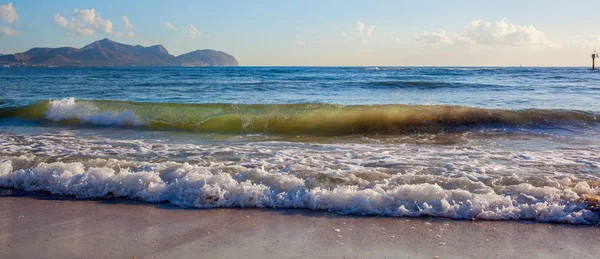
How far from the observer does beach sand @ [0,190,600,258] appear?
151 inches

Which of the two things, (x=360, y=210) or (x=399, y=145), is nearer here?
(x=360, y=210)

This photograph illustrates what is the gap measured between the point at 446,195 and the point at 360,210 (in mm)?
988

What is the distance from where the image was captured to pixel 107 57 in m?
134

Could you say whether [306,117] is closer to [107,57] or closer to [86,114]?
[86,114]

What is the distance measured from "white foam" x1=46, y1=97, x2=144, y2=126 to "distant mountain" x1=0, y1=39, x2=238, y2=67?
101978 millimetres

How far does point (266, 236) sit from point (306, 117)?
27.4 ft

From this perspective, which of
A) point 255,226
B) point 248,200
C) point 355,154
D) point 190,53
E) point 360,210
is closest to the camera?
point 255,226

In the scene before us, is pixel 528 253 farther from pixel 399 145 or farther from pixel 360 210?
pixel 399 145

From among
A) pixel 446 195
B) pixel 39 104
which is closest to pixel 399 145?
pixel 446 195

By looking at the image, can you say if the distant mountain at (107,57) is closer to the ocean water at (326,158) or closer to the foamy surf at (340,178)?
the ocean water at (326,158)

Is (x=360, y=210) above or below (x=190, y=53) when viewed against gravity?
below

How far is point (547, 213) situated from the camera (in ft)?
15.0

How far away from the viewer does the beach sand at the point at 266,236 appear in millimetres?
3826

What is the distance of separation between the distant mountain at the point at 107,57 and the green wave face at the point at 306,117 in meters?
104
